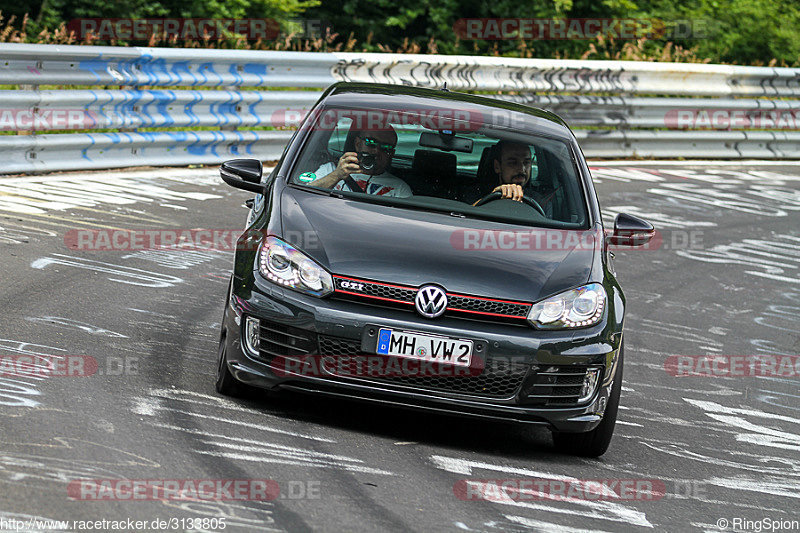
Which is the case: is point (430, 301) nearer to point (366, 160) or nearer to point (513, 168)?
point (366, 160)

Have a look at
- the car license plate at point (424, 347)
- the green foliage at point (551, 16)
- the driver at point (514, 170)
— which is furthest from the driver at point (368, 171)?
the green foliage at point (551, 16)

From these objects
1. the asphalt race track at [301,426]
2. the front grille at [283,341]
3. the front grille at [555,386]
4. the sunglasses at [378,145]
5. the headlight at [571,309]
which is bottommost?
the asphalt race track at [301,426]

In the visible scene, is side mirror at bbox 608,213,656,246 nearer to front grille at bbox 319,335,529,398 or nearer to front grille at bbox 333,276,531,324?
front grille at bbox 333,276,531,324

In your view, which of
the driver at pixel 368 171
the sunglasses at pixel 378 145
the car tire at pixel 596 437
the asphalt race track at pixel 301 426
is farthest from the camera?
the sunglasses at pixel 378 145

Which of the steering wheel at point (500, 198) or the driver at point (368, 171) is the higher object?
the driver at point (368, 171)

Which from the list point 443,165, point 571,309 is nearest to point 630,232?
point 443,165

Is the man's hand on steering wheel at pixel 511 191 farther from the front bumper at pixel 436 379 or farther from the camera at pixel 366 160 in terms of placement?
the front bumper at pixel 436 379

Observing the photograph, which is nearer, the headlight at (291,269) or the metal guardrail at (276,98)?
the headlight at (291,269)

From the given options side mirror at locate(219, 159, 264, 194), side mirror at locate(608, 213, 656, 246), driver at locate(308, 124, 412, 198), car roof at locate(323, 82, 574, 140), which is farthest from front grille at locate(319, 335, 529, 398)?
car roof at locate(323, 82, 574, 140)

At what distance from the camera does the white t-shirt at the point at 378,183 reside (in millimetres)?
6668

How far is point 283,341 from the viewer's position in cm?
574

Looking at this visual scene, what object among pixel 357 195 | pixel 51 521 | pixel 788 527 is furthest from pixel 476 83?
pixel 51 521

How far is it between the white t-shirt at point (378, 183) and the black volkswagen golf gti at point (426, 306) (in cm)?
1

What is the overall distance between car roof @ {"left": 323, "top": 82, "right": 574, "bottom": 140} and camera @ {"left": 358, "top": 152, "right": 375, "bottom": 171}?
0.39 m
